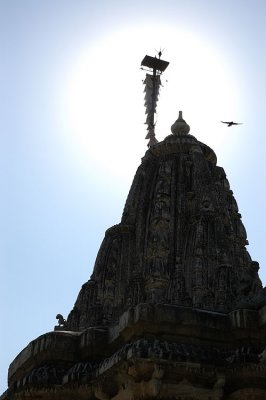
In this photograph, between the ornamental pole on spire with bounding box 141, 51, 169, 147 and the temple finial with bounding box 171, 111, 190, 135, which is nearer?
the temple finial with bounding box 171, 111, 190, 135

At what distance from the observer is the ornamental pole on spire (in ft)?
168

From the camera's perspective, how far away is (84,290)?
31.1 meters

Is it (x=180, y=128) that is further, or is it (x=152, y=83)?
(x=152, y=83)

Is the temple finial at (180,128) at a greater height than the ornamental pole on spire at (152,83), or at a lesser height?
lesser

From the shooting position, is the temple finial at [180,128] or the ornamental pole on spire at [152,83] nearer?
the temple finial at [180,128]

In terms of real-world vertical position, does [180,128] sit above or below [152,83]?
below

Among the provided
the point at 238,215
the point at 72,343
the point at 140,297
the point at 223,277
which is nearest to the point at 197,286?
the point at 223,277

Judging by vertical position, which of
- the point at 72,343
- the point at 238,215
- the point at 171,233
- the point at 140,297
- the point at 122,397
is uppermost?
the point at 238,215

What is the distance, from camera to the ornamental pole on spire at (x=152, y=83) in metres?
51.3

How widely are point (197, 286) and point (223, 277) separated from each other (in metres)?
1.26

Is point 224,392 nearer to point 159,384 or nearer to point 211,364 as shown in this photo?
point 211,364

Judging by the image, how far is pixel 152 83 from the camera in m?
53.8

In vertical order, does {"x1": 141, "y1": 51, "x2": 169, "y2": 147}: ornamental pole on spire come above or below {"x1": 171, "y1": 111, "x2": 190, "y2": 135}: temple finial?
above

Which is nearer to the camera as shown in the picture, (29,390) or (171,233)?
(29,390)
